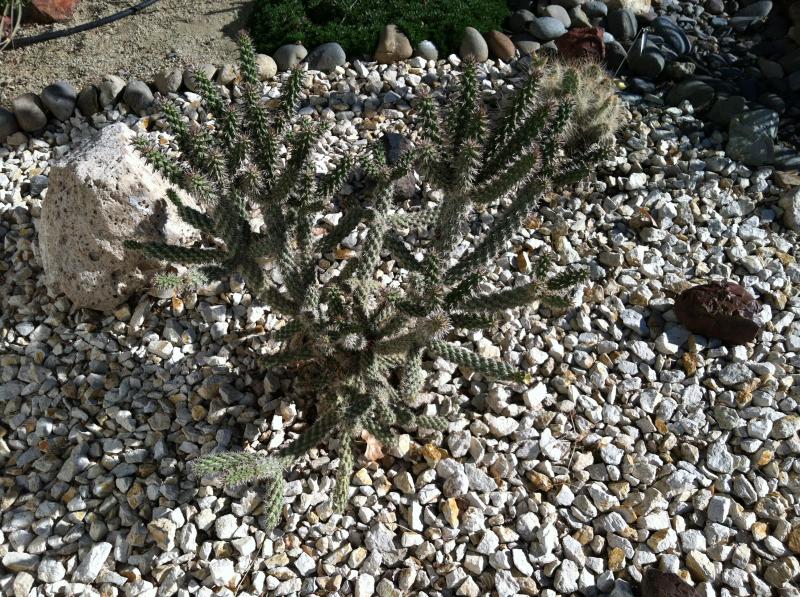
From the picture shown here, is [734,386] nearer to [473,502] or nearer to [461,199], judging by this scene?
[473,502]

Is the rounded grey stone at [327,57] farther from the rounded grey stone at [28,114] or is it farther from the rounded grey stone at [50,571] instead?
the rounded grey stone at [50,571]

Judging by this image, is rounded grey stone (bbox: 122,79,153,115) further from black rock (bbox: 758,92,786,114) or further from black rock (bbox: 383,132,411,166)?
black rock (bbox: 758,92,786,114)

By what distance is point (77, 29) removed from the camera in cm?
469

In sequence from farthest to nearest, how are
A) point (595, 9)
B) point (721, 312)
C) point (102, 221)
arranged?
point (595, 9) < point (721, 312) < point (102, 221)

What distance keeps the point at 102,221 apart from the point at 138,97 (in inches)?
53.1

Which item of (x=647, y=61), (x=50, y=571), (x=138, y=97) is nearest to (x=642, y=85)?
(x=647, y=61)

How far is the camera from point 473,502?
283cm

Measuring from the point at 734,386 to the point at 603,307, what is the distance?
663 mm

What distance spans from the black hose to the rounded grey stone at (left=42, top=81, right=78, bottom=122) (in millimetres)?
618

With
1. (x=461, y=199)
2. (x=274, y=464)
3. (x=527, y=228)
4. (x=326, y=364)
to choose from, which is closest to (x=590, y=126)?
(x=527, y=228)

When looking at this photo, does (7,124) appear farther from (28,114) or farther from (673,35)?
(673,35)

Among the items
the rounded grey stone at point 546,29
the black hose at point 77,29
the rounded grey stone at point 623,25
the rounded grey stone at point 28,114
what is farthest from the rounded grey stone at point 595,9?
the rounded grey stone at point 28,114

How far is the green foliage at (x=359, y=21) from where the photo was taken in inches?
180

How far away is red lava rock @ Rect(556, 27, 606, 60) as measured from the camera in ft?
14.5
